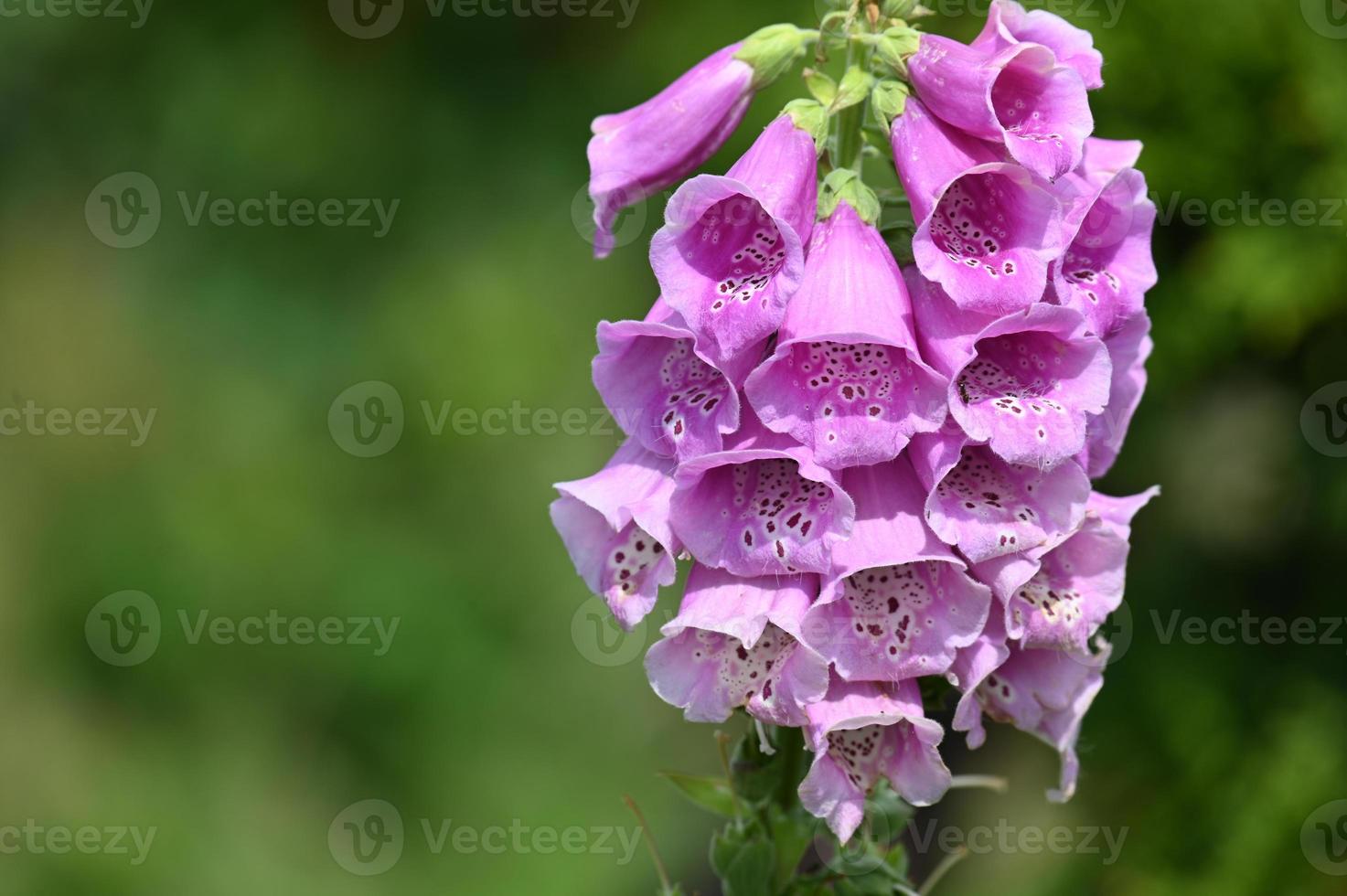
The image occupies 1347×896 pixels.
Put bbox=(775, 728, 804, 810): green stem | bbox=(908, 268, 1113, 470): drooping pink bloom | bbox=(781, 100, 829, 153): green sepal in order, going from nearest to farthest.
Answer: bbox=(908, 268, 1113, 470): drooping pink bloom → bbox=(781, 100, 829, 153): green sepal → bbox=(775, 728, 804, 810): green stem

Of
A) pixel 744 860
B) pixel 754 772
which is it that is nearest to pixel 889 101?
pixel 754 772

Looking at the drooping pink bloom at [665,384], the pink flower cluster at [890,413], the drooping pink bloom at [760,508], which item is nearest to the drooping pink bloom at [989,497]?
the pink flower cluster at [890,413]

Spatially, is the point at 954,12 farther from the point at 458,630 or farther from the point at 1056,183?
the point at 458,630

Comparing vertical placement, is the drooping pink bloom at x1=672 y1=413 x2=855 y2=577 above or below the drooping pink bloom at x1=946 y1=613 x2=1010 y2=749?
above

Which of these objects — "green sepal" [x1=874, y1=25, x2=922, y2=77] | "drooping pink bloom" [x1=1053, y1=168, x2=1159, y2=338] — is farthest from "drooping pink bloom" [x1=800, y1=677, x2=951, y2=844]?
"green sepal" [x1=874, y1=25, x2=922, y2=77]

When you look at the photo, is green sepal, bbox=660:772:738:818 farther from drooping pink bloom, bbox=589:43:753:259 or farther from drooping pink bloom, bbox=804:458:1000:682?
drooping pink bloom, bbox=589:43:753:259

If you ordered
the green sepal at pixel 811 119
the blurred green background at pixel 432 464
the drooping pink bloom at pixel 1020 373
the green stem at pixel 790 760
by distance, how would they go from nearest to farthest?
the drooping pink bloom at pixel 1020 373 < the green sepal at pixel 811 119 < the green stem at pixel 790 760 < the blurred green background at pixel 432 464

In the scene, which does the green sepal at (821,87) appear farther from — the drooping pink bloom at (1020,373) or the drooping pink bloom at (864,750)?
the drooping pink bloom at (864,750)
